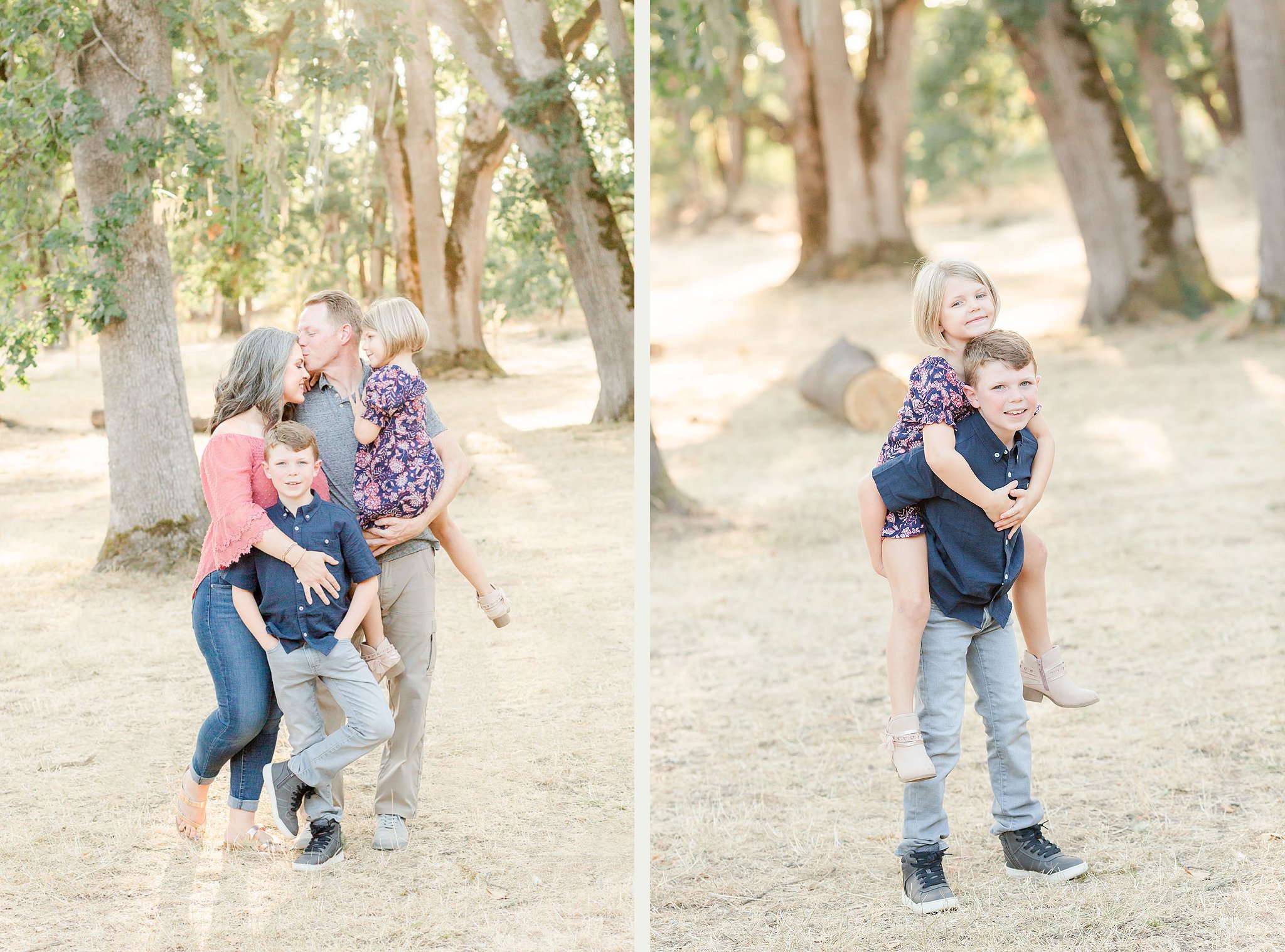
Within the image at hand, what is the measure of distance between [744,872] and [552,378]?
1.68 meters

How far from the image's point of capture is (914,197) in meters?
41.8

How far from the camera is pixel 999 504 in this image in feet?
10.5

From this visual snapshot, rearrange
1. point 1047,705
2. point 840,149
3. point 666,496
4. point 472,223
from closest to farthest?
point 472,223
point 1047,705
point 666,496
point 840,149

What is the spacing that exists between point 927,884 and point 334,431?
2055 mm

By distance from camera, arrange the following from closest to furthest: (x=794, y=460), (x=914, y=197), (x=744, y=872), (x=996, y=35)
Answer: (x=744, y=872), (x=794, y=460), (x=996, y=35), (x=914, y=197)

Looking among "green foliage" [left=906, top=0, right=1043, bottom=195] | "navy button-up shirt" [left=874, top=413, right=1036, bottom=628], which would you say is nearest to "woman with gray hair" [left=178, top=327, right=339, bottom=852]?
"navy button-up shirt" [left=874, top=413, right=1036, bottom=628]

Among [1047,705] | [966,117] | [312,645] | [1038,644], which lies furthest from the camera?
[966,117]

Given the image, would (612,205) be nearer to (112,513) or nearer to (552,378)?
(552,378)

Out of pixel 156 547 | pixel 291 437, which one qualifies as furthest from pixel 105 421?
pixel 291 437

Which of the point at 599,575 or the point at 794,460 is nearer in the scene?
the point at 599,575

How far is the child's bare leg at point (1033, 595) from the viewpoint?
137 inches

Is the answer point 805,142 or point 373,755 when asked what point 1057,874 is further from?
point 805,142

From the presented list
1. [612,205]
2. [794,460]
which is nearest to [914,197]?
[794,460]

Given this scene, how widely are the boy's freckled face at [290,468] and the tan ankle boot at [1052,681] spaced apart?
202cm
